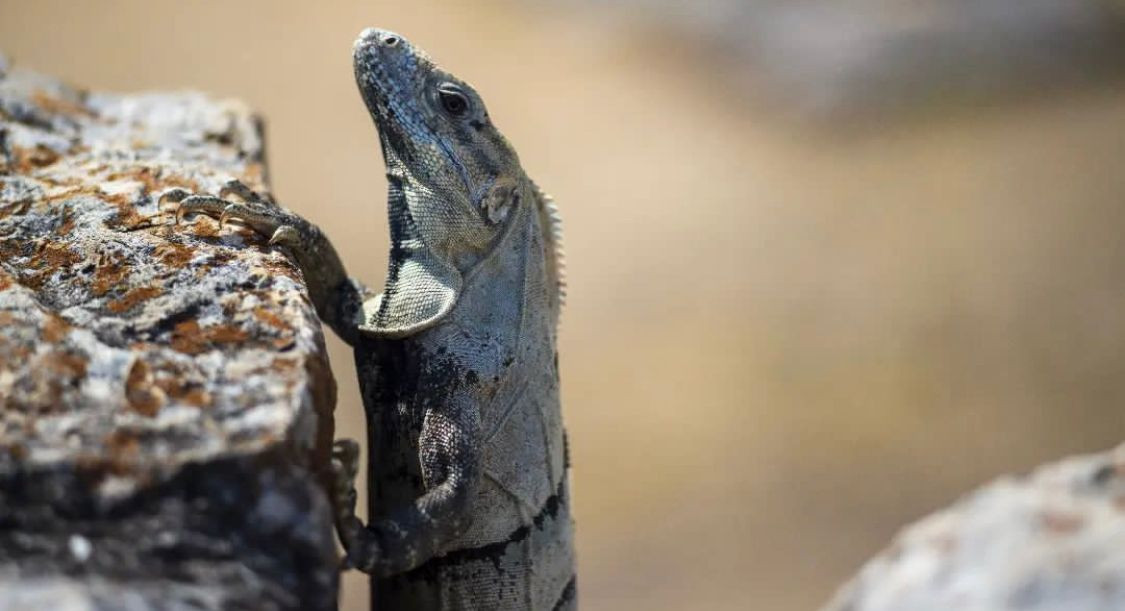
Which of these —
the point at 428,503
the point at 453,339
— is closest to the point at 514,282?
the point at 453,339

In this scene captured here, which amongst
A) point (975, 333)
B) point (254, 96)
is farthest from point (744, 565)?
point (254, 96)

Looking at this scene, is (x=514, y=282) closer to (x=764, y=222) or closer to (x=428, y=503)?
(x=428, y=503)

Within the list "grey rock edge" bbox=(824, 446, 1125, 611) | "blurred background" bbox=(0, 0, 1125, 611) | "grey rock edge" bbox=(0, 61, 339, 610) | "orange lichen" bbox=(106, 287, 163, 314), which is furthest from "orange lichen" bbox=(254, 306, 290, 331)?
"blurred background" bbox=(0, 0, 1125, 611)

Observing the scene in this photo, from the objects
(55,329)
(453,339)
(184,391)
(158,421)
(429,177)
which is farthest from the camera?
(429,177)

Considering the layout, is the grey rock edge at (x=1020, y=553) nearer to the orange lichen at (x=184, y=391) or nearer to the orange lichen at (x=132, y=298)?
the orange lichen at (x=184, y=391)

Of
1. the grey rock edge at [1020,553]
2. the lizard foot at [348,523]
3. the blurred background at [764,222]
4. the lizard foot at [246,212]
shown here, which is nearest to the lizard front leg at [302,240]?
the lizard foot at [246,212]

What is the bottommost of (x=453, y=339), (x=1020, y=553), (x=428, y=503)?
(x=1020, y=553)

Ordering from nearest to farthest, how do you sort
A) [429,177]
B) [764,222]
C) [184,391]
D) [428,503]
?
1. [184,391]
2. [428,503]
3. [429,177]
4. [764,222]
